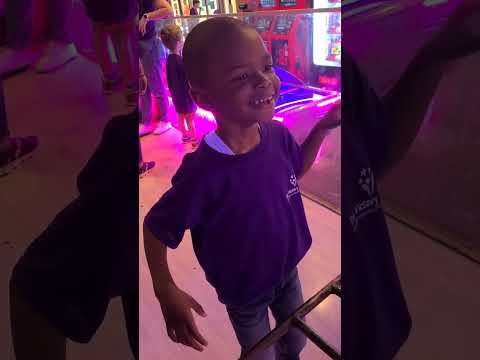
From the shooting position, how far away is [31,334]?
12.6 inches

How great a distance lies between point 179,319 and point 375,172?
43 centimetres

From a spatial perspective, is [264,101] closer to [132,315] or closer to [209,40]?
[209,40]

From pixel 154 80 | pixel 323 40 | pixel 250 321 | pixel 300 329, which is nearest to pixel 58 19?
pixel 250 321

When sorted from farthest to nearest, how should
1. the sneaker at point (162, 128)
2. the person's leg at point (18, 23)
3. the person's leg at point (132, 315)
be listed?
the sneaker at point (162, 128)
the person's leg at point (132, 315)
the person's leg at point (18, 23)

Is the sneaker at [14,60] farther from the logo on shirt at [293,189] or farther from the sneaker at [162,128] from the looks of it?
the sneaker at [162,128]

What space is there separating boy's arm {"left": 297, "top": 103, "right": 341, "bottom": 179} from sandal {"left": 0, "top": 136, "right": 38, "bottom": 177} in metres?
0.51

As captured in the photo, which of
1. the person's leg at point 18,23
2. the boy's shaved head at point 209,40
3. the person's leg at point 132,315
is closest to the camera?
the person's leg at point 18,23

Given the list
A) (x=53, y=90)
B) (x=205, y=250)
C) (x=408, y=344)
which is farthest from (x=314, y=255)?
(x=53, y=90)

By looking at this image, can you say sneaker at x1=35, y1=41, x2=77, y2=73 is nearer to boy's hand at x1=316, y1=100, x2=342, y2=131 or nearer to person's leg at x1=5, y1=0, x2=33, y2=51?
person's leg at x1=5, y1=0, x2=33, y2=51

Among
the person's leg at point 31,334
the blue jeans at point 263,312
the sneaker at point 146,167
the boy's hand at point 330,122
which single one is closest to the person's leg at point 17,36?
the person's leg at point 31,334

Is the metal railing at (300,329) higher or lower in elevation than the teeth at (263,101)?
lower

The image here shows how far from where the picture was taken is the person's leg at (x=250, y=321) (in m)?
0.75

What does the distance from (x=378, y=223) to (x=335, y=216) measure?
136 cm

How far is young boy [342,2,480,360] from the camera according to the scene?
0.26 metres
